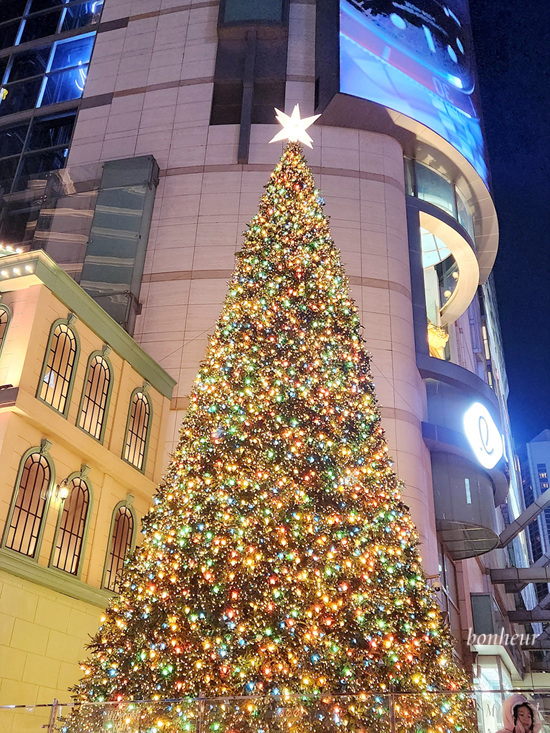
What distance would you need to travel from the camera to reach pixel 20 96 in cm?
2894

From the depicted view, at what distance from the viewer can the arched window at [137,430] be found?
1516cm

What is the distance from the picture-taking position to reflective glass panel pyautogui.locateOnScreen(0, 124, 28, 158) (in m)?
27.6

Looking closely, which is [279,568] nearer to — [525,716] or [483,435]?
[525,716]

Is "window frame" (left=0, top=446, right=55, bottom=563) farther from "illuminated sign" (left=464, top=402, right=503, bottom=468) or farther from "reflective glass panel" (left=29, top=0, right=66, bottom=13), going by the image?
"reflective glass panel" (left=29, top=0, right=66, bottom=13)

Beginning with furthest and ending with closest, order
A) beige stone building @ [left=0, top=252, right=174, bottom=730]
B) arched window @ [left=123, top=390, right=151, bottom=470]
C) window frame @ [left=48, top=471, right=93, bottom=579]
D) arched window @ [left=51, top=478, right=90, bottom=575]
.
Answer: arched window @ [left=123, top=390, right=151, bottom=470]
arched window @ [left=51, top=478, right=90, bottom=575]
window frame @ [left=48, top=471, right=93, bottom=579]
beige stone building @ [left=0, top=252, right=174, bottom=730]

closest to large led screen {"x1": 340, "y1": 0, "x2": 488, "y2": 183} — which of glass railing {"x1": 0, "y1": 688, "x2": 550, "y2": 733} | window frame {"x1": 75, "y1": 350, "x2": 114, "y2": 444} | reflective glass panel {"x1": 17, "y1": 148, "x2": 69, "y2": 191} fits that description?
reflective glass panel {"x1": 17, "y1": 148, "x2": 69, "y2": 191}

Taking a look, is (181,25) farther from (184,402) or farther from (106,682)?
(106,682)

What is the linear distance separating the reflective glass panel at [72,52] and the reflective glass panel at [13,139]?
320 cm

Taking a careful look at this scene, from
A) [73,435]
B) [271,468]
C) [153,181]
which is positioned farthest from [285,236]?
[153,181]

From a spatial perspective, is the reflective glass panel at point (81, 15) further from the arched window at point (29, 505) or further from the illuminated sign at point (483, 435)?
the arched window at point (29, 505)

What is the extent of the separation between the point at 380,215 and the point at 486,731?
17.3 meters

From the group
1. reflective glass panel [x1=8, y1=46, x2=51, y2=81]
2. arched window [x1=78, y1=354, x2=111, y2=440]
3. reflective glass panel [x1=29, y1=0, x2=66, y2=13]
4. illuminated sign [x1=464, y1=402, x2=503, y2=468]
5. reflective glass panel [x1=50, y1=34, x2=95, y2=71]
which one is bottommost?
arched window [x1=78, y1=354, x2=111, y2=440]

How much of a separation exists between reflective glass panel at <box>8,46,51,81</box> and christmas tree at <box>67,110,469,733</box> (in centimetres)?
2548

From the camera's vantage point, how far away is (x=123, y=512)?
14.5m
